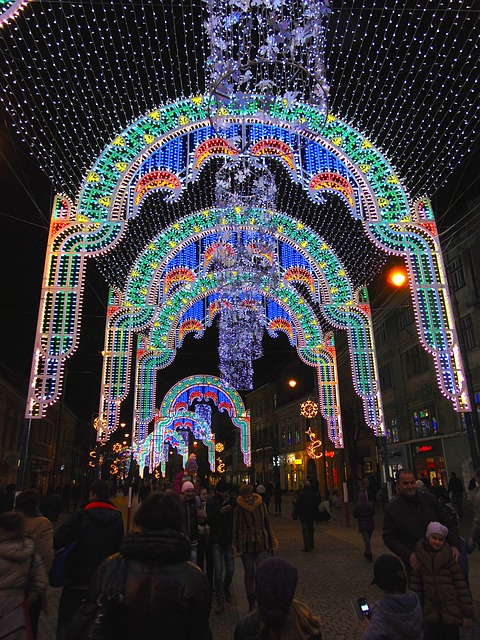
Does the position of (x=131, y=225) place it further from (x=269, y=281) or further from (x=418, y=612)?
(x=418, y=612)

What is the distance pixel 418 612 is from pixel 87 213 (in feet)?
38.5

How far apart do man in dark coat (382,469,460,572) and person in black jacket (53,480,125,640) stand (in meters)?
2.73

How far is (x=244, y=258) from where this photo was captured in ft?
58.0

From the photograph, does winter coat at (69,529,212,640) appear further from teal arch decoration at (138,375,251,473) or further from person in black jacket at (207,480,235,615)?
teal arch decoration at (138,375,251,473)

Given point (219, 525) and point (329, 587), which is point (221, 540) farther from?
point (329, 587)

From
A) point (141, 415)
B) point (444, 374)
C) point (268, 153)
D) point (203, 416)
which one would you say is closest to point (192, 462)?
point (444, 374)

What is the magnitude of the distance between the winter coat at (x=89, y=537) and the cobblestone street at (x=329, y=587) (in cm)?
268

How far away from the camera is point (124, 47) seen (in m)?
9.70

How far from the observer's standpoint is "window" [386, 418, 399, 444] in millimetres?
33816

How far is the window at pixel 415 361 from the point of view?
29.6 m

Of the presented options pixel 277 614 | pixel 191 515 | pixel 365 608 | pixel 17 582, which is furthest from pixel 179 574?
pixel 191 515

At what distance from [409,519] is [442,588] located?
826 mm

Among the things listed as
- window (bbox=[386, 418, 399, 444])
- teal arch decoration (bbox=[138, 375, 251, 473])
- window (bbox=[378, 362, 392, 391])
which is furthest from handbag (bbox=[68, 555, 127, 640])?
window (bbox=[378, 362, 392, 391])

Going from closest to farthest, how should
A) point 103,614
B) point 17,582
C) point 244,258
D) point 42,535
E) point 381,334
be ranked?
point 103,614 < point 17,582 < point 42,535 < point 244,258 < point 381,334
